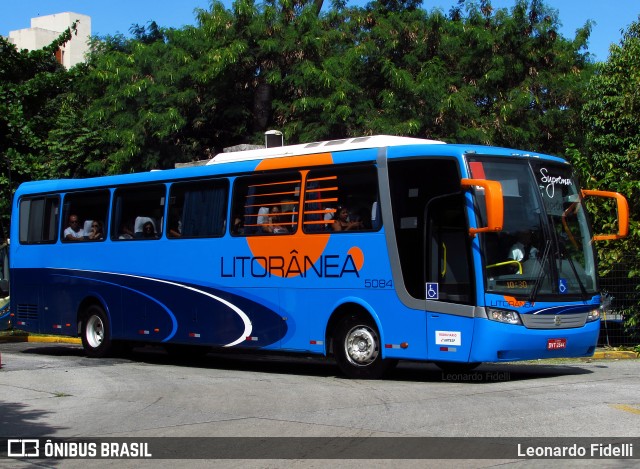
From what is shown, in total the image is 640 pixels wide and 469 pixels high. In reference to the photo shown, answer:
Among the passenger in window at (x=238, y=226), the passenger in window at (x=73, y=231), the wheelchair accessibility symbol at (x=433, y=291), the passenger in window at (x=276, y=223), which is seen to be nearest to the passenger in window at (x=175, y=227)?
the passenger in window at (x=238, y=226)

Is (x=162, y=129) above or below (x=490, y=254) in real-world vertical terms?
above

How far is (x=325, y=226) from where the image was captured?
15.1 m

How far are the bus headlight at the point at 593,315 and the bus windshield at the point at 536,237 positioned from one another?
294 millimetres

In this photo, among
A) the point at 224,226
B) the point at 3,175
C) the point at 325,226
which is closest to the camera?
the point at 325,226

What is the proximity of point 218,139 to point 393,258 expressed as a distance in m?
17.5

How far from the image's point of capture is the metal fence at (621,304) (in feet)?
65.6

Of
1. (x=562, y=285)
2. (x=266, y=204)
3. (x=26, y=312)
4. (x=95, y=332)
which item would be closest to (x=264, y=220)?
(x=266, y=204)

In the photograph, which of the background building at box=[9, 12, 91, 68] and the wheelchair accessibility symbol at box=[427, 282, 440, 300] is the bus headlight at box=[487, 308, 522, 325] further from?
the background building at box=[9, 12, 91, 68]

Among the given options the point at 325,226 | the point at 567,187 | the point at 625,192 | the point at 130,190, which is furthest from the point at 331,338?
the point at 625,192

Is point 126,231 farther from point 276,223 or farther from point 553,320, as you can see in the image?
point 553,320

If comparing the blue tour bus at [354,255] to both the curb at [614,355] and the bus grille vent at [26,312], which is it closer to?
the bus grille vent at [26,312]

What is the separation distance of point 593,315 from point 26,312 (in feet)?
39.5

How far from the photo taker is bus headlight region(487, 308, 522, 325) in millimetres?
13109

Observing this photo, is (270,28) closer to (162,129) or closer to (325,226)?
(162,129)
